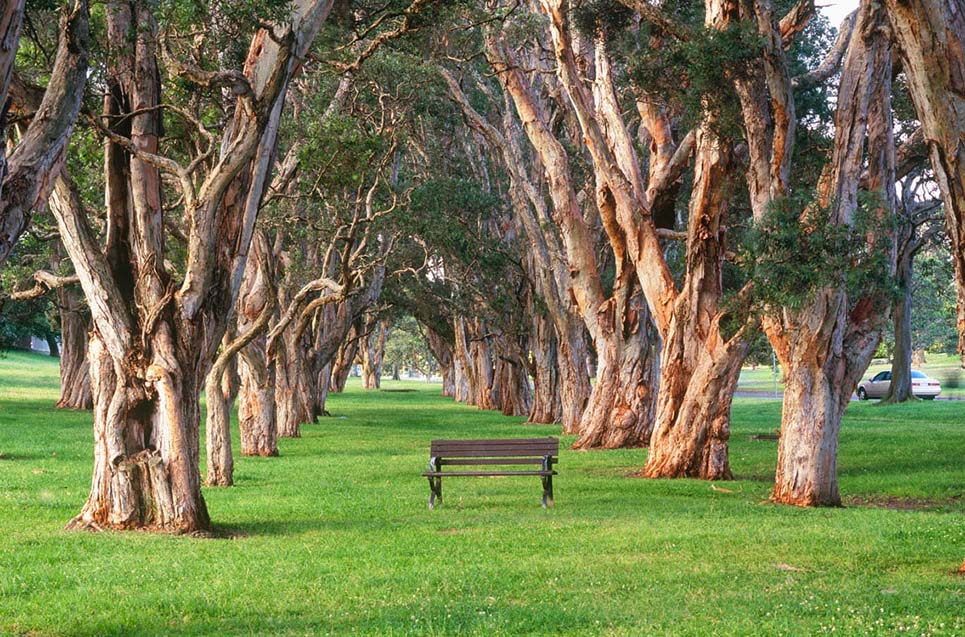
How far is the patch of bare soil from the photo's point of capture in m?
16.2

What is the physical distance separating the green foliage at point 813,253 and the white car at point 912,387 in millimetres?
43761

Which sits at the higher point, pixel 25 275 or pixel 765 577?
pixel 25 275

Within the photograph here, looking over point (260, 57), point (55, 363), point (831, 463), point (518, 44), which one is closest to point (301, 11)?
point (260, 57)

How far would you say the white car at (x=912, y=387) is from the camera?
57.2 meters

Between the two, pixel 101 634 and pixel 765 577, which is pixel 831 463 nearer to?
pixel 765 577

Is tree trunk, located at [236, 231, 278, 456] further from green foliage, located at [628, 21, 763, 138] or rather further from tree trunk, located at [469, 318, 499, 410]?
tree trunk, located at [469, 318, 499, 410]

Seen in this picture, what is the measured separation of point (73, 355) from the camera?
136 feet

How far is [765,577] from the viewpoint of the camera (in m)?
9.82

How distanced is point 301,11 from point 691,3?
10190 millimetres

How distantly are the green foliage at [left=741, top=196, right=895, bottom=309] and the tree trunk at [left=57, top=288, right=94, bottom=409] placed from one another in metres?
A: 30.3

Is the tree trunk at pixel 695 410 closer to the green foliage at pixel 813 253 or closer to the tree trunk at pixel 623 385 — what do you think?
the green foliage at pixel 813 253

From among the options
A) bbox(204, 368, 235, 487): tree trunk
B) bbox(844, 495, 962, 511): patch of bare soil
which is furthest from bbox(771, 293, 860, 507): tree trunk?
bbox(204, 368, 235, 487): tree trunk

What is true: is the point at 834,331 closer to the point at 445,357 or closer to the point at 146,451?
the point at 146,451

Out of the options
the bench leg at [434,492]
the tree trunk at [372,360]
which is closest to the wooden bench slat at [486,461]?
the bench leg at [434,492]
